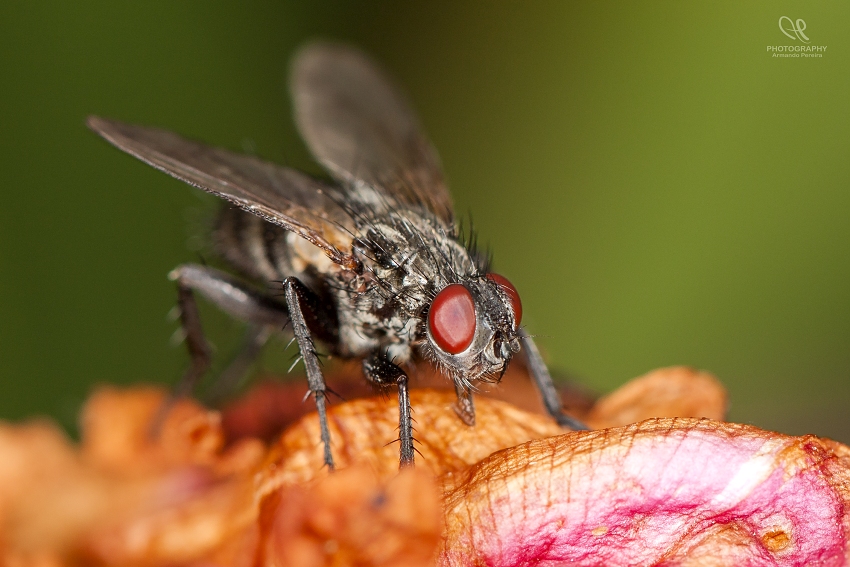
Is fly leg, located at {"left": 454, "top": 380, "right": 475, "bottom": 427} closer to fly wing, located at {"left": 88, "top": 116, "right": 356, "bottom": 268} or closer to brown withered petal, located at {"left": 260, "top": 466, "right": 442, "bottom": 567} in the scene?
brown withered petal, located at {"left": 260, "top": 466, "right": 442, "bottom": 567}

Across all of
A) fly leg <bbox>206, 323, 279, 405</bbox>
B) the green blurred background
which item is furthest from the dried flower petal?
fly leg <bbox>206, 323, 279, 405</bbox>

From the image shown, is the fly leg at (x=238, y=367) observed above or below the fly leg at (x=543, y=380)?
below

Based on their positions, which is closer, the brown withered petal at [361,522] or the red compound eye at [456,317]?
A: the brown withered petal at [361,522]

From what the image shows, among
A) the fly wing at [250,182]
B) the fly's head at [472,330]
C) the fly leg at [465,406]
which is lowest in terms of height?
the fly leg at [465,406]

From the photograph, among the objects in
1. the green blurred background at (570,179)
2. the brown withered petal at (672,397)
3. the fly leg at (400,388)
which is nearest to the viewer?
the fly leg at (400,388)

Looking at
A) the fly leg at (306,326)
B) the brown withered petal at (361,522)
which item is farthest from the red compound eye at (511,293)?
the brown withered petal at (361,522)

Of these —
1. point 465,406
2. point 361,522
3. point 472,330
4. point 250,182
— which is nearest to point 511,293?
point 472,330

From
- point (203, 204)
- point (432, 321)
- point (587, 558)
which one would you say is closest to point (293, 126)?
point (203, 204)

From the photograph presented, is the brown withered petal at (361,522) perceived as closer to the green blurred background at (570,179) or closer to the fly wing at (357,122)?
the green blurred background at (570,179)

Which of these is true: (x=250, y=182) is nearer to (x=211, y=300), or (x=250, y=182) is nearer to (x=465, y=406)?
(x=211, y=300)
